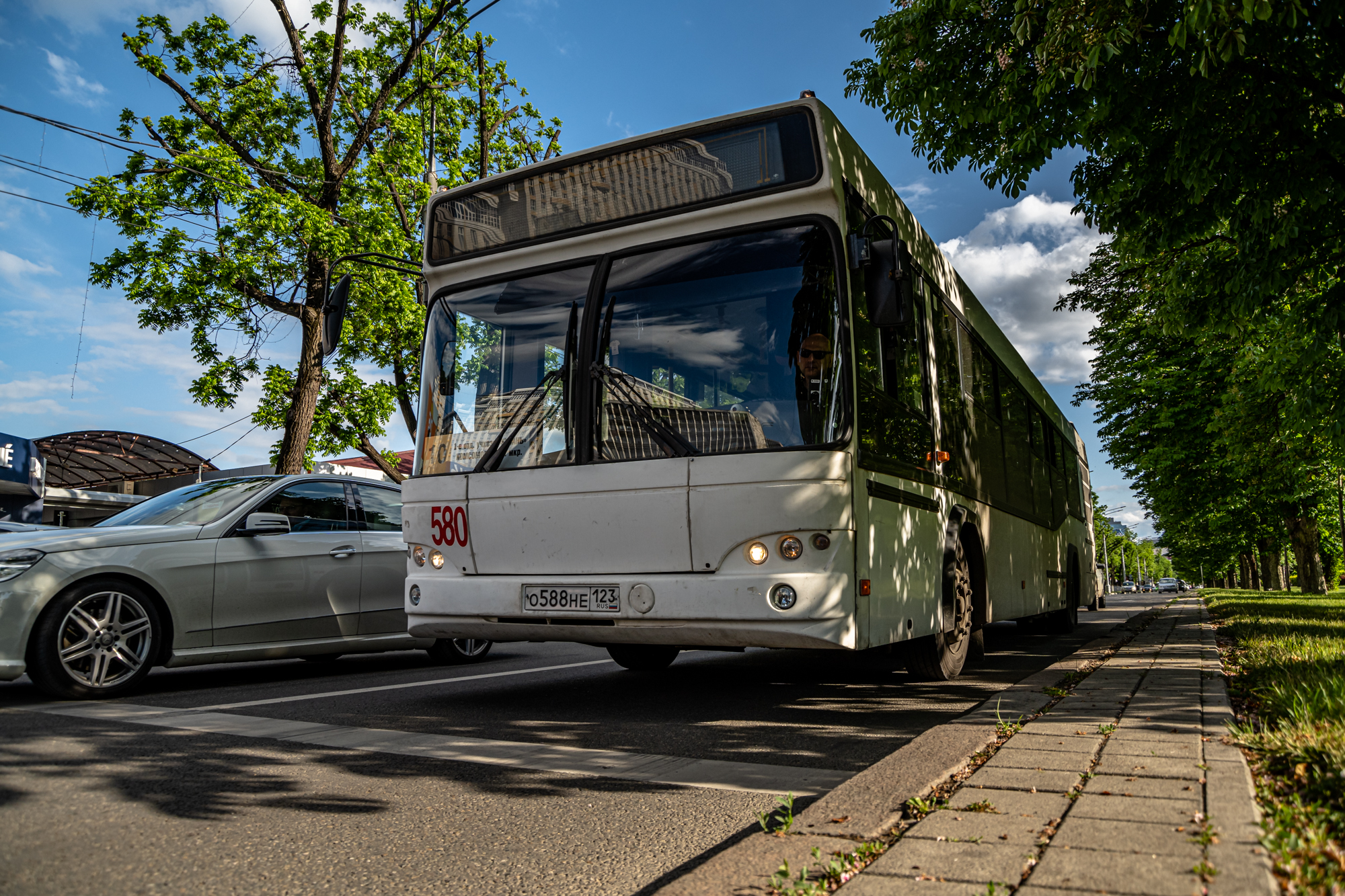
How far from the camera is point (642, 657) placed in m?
8.43

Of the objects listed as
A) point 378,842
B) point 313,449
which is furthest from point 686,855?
point 313,449

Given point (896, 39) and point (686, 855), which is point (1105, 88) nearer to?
point (896, 39)

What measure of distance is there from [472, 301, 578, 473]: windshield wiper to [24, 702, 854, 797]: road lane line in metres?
1.64

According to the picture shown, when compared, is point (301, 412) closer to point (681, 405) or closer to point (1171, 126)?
point (681, 405)

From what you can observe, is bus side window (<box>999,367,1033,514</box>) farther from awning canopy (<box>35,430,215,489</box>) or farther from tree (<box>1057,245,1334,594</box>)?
awning canopy (<box>35,430,215,489</box>)

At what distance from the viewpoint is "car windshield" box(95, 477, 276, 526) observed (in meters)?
7.36

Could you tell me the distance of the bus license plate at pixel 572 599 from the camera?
5.43 meters

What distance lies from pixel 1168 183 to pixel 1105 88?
1487 millimetres

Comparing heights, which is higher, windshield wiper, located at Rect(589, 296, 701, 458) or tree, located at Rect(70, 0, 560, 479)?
tree, located at Rect(70, 0, 560, 479)

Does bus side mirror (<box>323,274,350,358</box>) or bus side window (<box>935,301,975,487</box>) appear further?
bus side window (<box>935,301,975,487</box>)

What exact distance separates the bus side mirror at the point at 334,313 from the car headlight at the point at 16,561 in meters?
2.21

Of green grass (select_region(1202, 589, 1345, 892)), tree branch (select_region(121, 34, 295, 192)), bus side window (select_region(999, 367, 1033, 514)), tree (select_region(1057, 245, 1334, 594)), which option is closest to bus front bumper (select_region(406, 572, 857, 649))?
green grass (select_region(1202, 589, 1345, 892))

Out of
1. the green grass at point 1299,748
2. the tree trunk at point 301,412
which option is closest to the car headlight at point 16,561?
the green grass at point 1299,748

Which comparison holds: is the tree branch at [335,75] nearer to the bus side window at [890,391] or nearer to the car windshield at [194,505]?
the car windshield at [194,505]
